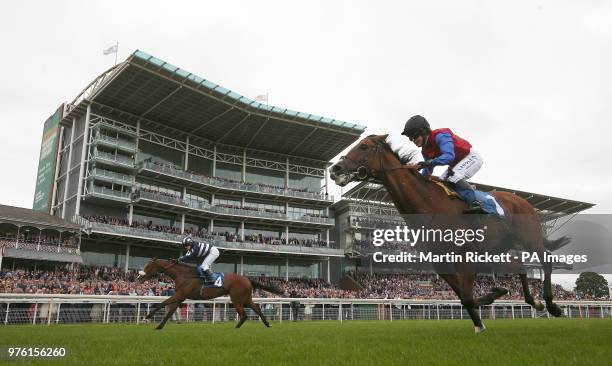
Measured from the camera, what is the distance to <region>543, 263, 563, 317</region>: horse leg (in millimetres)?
6398

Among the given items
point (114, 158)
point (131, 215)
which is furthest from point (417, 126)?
point (114, 158)

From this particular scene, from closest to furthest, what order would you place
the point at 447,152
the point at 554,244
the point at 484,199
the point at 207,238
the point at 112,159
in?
the point at 447,152 → the point at 484,199 → the point at 554,244 → the point at 112,159 → the point at 207,238

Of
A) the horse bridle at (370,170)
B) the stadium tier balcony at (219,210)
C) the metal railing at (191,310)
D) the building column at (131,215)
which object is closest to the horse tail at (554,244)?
the horse bridle at (370,170)

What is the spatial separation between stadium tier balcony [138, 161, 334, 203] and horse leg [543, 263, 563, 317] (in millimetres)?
39883

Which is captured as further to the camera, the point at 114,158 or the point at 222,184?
the point at 222,184

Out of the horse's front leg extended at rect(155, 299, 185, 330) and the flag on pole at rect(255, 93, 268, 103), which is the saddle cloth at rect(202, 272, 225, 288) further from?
the flag on pole at rect(255, 93, 268, 103)

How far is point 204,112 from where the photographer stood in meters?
44.7

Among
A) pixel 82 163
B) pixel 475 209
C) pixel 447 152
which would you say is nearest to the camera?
pixel 475 209

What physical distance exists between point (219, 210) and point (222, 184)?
2.94 meters

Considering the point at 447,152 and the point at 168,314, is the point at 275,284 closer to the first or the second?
the point at 168,314

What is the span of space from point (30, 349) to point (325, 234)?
5019 centimetres

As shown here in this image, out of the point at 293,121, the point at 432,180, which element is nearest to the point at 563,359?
the point at 432,180

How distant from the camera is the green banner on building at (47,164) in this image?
4528cm

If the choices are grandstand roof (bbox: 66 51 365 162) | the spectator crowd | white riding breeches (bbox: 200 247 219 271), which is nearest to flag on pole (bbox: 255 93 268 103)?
grandstand roof (bbox: 66 51 365 162)
